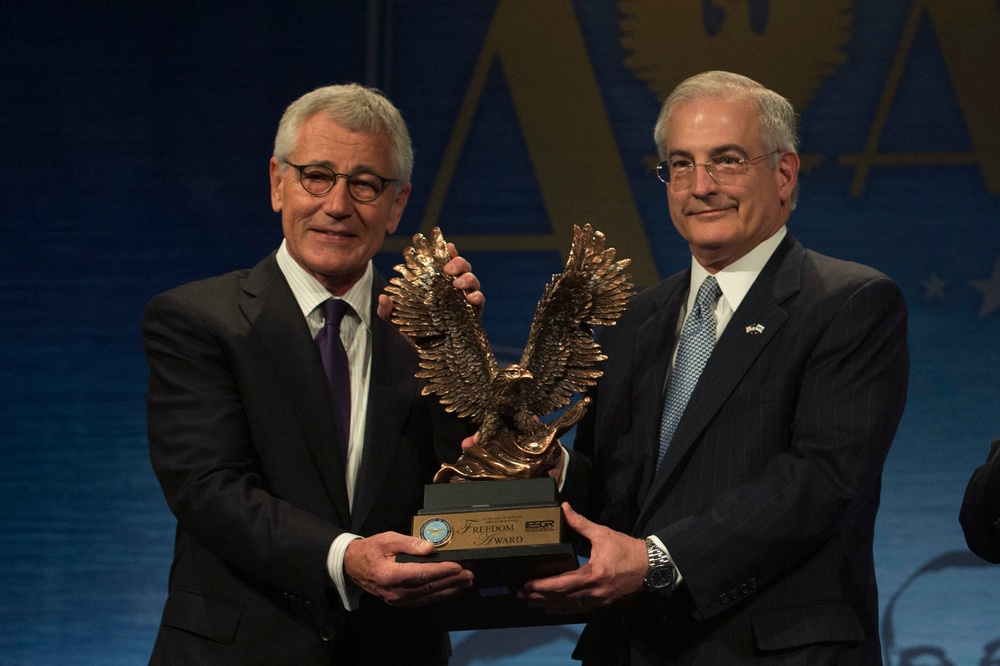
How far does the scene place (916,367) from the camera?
13.2 feet

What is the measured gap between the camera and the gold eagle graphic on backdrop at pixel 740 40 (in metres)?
4.07

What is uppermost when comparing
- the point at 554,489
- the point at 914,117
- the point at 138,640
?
the point at 914,117

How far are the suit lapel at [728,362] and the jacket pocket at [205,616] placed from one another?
3.04 ft

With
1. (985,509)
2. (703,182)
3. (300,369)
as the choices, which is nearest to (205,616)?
(300,369)

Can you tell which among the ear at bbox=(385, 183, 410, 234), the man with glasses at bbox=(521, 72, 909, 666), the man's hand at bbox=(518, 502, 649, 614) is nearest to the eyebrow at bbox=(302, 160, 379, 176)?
the ear at bbox=(385, 183, 410, 234)

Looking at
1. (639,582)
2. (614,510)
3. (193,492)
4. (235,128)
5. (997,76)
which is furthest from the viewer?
(235,128)

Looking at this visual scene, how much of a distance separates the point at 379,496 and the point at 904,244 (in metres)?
2.35

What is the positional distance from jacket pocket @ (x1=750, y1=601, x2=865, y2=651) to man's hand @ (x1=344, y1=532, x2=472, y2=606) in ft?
2.01

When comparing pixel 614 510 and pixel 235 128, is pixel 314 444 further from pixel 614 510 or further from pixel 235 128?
pixel 235 128

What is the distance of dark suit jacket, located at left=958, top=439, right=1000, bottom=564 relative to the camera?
2189 mm

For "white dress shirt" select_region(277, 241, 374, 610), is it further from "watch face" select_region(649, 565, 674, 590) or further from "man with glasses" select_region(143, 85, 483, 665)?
"watch face" select_region(649, 565, 674, 590)

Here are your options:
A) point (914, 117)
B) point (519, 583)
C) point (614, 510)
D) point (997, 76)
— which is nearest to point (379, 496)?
point (519, 583)

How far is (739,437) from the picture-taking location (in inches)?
95.4

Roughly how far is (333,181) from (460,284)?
40 centimetres
